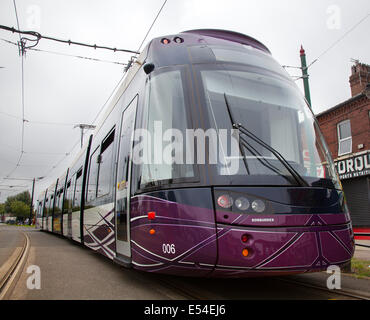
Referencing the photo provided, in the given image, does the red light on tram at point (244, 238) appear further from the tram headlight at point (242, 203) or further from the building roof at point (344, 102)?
the building roof at point (344, 102)

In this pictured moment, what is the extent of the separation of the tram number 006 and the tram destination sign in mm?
14923

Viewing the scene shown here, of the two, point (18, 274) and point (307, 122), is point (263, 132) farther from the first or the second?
point (18, 274)

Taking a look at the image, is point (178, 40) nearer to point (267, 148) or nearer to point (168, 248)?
point (267, 148)

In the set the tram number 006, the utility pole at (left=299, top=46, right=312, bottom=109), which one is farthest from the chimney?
the tram number 006

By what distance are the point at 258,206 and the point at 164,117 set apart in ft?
5.03

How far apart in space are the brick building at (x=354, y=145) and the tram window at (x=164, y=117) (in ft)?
45.5

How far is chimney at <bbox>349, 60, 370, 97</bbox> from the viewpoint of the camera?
1838cm

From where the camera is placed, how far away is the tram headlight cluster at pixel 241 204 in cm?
329

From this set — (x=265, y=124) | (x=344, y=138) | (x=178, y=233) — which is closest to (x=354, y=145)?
(x=344, y=138)

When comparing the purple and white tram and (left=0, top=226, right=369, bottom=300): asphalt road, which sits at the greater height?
the purple and white tram

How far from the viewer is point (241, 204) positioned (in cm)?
331

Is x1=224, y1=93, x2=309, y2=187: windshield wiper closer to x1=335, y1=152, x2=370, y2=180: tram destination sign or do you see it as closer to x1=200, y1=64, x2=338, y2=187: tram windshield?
x1=200, y1=64, x2=338, y2=187: tram windshield

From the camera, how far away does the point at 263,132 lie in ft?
12.8
